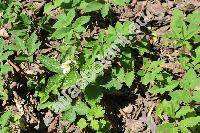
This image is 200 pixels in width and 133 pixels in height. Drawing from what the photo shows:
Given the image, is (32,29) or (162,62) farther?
(32,29)

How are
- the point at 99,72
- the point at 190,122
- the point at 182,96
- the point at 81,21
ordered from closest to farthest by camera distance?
1. the point at 190,122
2. the point at 182,96
3. the point at 99,72
4. the point at 81,21

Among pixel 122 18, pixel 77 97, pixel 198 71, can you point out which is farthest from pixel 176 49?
pixel 77 97

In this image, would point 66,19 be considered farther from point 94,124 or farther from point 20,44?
point 94,124

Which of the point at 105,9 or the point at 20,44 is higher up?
→ the point at 105,9

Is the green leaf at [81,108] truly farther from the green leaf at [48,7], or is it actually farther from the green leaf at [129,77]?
the green leaf at [48,7]

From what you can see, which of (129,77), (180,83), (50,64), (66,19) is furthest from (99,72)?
(180,83)

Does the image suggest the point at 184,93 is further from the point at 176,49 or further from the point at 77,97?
the point at 77,97

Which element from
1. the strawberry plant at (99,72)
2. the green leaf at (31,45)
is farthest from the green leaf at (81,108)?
the green leaf at (31,45)

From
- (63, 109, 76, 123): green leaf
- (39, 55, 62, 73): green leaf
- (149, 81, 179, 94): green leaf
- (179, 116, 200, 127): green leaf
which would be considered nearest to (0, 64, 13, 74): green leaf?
(39, 55, 62, 73): green leaf
